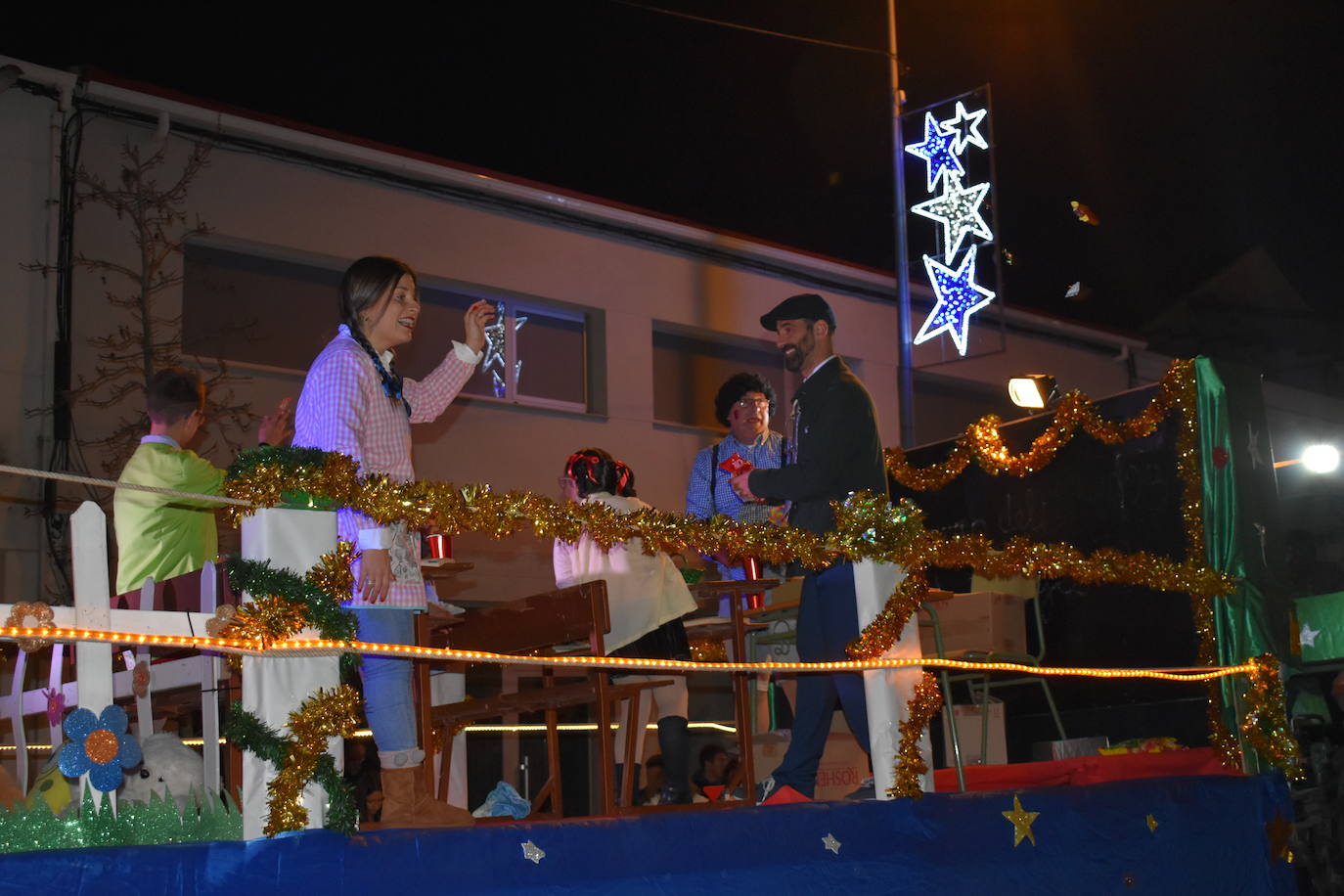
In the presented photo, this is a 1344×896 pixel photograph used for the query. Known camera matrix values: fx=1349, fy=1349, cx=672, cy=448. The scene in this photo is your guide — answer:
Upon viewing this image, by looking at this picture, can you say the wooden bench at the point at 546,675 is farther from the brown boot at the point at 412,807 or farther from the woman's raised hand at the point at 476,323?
the woman's raised hand at the point at 476,323

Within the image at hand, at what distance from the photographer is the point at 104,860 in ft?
9.70

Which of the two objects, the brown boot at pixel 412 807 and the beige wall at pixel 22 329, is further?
the beige wall at pixel 22 329

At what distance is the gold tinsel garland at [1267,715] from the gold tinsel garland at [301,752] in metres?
3.99

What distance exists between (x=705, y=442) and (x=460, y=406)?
2.63 metres

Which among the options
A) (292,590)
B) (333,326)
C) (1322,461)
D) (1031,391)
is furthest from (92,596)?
(1322,461)

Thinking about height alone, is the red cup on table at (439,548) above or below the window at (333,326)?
below

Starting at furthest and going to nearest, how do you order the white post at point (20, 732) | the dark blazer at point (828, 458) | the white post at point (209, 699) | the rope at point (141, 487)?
the dark blazer at point (828, 458), the white post at point (20, 732), the white post at point (209, 699), the rope at point (141, 487)

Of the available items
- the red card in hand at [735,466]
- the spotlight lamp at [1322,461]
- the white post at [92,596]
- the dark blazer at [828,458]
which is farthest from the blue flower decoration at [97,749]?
the spotlight lamp at [1322,461]

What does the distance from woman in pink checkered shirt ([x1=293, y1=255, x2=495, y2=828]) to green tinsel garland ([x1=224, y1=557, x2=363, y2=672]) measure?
1.20 feet

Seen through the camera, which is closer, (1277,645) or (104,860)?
(104,860)

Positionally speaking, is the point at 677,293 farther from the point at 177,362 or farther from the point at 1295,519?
the point at 1295,519

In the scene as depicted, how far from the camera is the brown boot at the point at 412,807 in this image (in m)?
3.58

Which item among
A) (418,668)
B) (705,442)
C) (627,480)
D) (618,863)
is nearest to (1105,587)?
(627,480)

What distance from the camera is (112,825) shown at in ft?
10.3
